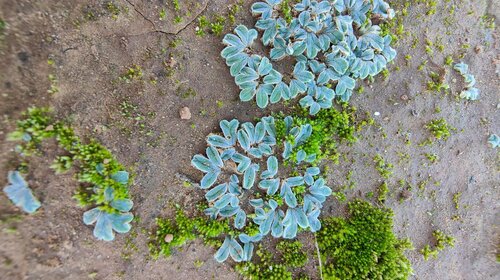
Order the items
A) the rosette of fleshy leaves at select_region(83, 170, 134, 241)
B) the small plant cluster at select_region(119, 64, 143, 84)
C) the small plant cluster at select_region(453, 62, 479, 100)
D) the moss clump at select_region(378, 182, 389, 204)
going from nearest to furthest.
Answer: the rosette of fleshy leaves at select_region(83, 170, 134, 241), the small plant cluster at select_region(119, 64, 143, 84), the moss clump at select_region(378, 182, 389, 204), the small plant cluster at select_region(453, 62, 479, 100)

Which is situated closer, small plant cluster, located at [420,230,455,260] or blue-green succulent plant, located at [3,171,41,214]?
blue-green succulent plant, located at [3,171,41,214]

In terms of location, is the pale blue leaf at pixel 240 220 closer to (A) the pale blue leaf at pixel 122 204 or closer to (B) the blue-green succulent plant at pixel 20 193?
(A) the pale blue leaf at pixel 122 204

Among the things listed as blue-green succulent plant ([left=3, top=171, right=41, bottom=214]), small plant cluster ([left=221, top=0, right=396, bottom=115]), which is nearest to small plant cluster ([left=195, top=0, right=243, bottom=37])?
small plant cluster ([left=221, top=0, right=396, bottom=115])

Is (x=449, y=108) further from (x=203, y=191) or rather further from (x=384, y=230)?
(x=203, y=191)

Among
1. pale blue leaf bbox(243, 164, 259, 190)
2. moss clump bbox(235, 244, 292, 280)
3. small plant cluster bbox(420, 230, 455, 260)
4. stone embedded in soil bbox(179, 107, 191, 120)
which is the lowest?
small plant cluster bbox(420, 230, 455, 260)

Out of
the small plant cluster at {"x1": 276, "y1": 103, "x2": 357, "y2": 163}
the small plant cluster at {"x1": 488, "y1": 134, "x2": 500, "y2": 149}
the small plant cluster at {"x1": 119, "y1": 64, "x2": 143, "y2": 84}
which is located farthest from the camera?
the small plant cluster at {"x1": 488, "y1": 134, "x2": 500, "y2": 149}

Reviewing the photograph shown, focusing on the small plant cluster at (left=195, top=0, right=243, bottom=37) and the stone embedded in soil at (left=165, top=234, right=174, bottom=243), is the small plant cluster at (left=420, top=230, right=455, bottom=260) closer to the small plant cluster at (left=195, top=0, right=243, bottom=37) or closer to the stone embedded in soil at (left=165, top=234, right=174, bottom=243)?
the stone embedded in soil at (left=165, top=234, right=174, bottom=243)

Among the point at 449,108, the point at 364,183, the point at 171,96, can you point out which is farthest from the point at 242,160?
the point at 449,108

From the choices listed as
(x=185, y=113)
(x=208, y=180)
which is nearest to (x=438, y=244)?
(x=208, y=180)
